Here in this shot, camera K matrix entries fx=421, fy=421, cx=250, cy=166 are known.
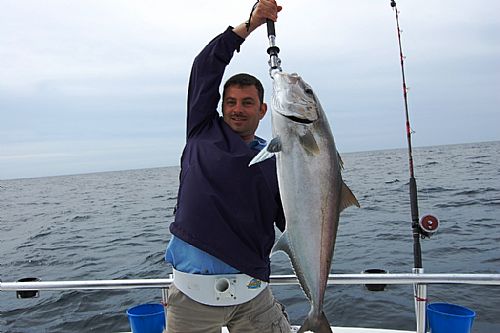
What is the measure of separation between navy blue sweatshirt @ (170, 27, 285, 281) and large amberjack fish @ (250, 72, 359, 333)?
0.91 ft

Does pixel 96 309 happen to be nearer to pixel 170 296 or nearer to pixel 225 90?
pixel 170 296

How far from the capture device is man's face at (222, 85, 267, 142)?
3059 mm

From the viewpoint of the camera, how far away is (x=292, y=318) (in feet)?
22.9

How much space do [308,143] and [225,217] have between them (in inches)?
29.0

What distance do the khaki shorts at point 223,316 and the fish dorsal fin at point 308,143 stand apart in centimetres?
114

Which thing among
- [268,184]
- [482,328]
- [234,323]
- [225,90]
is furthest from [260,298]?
[482,328]

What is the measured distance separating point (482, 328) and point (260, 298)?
515cm

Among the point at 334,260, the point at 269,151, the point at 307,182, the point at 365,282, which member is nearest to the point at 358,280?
the point at 365,282

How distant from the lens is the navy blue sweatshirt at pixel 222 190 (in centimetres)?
276

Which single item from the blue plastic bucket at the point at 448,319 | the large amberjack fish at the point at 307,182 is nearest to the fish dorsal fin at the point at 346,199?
the large amberjack fish at the point at 307,182

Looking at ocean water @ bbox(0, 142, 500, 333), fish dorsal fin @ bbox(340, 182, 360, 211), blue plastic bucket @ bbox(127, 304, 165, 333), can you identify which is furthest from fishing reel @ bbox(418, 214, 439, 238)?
ocean water @ bbox(0, 142, 500, 333)

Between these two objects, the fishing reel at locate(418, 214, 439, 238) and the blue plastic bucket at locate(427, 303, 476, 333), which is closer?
the blue plastic bucket at locate(427, 303, 476, 333)

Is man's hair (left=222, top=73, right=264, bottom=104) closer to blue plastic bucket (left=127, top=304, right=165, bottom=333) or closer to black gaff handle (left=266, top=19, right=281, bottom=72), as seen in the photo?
black gaff handle (left=266, top=19, right=281, bottom=72)

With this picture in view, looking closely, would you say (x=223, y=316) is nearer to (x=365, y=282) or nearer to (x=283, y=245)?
(x=283, y=245)
